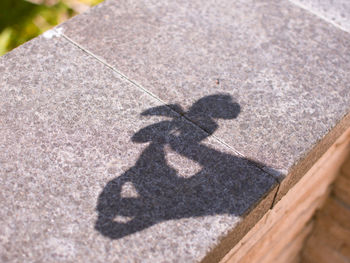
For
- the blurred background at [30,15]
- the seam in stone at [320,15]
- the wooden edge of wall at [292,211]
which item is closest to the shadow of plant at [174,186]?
the wooden edge of wall at [292,211]

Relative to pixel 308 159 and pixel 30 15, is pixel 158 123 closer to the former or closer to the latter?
pixel 308 159

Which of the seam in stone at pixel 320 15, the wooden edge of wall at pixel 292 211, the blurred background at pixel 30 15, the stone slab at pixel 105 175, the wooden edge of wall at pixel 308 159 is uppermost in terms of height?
the seam in stone at pixel 320 15

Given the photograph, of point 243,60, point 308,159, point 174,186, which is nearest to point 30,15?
point 243,60

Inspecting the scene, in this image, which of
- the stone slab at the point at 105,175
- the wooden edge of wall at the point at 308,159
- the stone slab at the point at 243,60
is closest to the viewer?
the stone slab at the point at 105,175

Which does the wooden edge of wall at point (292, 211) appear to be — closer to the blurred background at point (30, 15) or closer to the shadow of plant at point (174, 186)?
the shadow of plant at point (174, 186)

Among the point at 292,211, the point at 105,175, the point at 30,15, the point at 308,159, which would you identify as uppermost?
the point at 308,159

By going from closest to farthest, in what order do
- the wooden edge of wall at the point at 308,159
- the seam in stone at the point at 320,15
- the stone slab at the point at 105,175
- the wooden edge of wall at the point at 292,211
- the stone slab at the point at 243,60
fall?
1. the stone slab at the point at 105,175
2. the wooden edge of wall at the point at 308,159
3. the stone slab at the point at 243,60
4. the wooden edge of wall at the point at 292,211
5. the seam in stone at the point at 320,15

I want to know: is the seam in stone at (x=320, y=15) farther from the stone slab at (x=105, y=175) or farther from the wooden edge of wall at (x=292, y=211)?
the stone slab at (x=105, y=175)

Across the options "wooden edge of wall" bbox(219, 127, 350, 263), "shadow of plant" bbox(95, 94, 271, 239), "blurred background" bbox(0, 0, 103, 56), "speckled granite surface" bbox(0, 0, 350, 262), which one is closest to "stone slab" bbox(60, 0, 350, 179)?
"speckled granite surface" bbox(0, 0, 350, 262)

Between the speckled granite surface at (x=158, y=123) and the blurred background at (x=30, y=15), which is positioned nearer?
the speckled granite surface at (x=158, y=123)

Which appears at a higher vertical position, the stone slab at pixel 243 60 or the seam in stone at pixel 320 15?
the seam in stone at pixel 320 15
